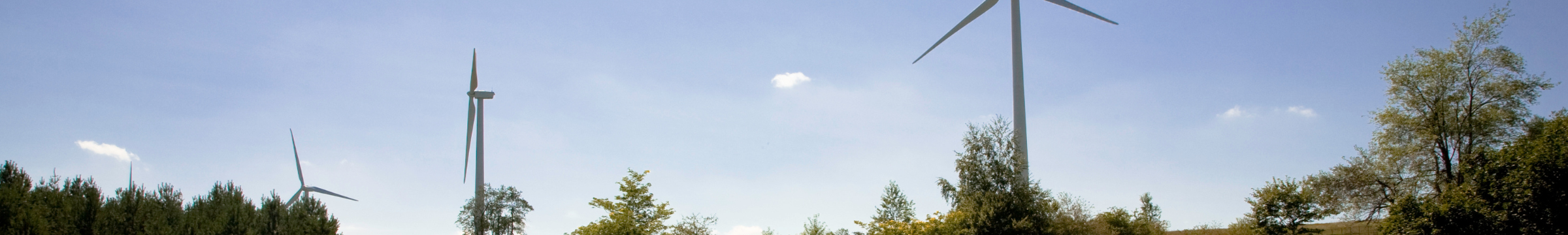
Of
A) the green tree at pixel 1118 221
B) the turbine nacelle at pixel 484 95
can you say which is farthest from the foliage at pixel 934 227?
the turbine nacelle at pixel 484 95

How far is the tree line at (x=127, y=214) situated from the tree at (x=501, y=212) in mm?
42719

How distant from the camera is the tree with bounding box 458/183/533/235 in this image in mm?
78750

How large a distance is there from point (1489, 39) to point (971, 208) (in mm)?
28920

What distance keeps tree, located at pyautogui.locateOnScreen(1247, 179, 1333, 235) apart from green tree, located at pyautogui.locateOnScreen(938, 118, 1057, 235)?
1487 cm

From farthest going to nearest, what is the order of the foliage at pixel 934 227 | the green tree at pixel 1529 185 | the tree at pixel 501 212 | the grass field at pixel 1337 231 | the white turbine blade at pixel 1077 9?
1. the tree at pixel 501 212
2. the grass field at pixel 1337 231
3. the white turbine blade at pixel 1077 9
4. the foliage at pixel 934 227
5. the green tree at pixel 1529 185

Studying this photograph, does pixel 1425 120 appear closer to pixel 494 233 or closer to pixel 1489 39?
pixel 1489 39

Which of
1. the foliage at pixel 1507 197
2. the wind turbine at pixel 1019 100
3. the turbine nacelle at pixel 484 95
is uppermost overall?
the turbine nacelle at pixel 484 95

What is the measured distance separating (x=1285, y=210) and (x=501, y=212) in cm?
5978

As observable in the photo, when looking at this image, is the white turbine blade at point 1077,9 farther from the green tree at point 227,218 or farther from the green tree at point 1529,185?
the green tree at point 227,218

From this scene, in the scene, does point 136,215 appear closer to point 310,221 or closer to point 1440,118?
point 310,221

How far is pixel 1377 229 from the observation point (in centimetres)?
4831

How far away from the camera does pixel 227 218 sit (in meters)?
32.1

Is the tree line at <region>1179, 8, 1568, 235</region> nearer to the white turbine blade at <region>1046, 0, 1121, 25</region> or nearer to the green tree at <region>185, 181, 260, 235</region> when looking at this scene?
the white turbine blade at <region>1046, 0, 1121, 25</region>

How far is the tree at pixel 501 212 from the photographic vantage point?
258 ft
